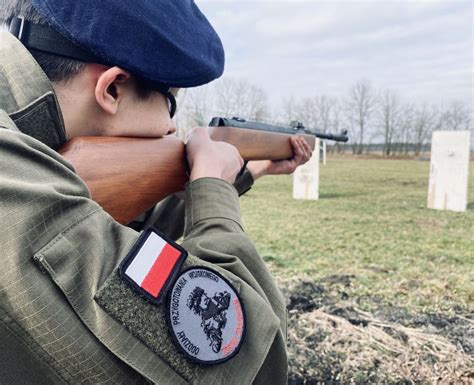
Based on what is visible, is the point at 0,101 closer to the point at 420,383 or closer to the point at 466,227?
the point at 420,383

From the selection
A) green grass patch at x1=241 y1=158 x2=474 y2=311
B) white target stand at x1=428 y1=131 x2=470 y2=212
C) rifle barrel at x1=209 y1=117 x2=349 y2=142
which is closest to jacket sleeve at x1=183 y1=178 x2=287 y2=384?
rifle barrel at x1=209 y1=117 x2=349 y2=142

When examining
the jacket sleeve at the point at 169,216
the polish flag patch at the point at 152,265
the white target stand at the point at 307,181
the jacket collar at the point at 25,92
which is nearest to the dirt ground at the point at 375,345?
the jacket sleeve at the point at 169,216

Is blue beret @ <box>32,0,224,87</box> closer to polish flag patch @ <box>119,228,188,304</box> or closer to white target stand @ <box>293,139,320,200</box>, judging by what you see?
polish flag patch @ <box>119,228,188,304</box>

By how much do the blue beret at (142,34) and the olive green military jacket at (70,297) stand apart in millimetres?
176

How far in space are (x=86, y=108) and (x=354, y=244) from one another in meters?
5.01

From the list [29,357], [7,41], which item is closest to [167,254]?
[29,357]

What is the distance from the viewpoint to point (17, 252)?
649 mm

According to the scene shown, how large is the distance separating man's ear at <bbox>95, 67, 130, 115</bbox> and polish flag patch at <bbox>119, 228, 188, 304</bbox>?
0.34 meters

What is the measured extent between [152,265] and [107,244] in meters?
0.08

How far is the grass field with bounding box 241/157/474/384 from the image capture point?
2377mm

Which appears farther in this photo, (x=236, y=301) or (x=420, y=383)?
(x=420, y=383)

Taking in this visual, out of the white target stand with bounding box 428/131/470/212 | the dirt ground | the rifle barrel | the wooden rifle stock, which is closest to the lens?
the wooden rifle stock

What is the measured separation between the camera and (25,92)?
33.9 inches

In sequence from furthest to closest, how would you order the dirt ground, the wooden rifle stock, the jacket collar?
the dirt ground
the wooden rifle stock
the jacket collar
